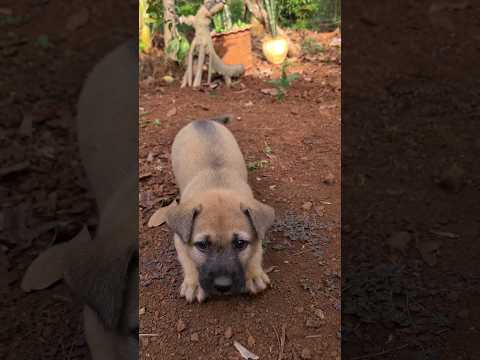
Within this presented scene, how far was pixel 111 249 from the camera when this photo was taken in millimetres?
992

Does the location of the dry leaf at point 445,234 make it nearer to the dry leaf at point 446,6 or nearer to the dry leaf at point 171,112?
the dry leaf at point 446,6

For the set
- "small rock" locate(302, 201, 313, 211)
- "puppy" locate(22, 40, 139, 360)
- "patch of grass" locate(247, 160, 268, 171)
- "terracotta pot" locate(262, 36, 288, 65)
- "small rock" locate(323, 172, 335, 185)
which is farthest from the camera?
"terracotta pot" locate(262, 36, 288, 65)

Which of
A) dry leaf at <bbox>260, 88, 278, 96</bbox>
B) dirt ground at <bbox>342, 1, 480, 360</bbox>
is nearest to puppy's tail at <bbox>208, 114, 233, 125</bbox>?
dry leaf at <bbox>260, 88, 278, 96</bbox>

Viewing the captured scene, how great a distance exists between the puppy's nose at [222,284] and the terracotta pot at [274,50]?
2087 millimetres

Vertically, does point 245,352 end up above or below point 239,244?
below

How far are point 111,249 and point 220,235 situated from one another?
690 millimetres

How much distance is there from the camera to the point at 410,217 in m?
1.91

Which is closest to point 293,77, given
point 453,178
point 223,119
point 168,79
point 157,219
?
point 223,119

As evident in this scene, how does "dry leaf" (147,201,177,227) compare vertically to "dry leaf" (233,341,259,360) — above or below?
above

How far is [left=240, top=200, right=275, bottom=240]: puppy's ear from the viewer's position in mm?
1685

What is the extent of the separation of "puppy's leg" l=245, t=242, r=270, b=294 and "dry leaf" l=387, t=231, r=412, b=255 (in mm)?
506

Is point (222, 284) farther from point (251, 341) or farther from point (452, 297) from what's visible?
point (452, 297)

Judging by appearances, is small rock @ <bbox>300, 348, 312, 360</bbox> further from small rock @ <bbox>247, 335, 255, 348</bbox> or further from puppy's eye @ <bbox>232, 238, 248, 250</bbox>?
puppy's eye @ <bbox>232, 238, 248, 250</bbox>

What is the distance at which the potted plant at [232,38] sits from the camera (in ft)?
10.0
